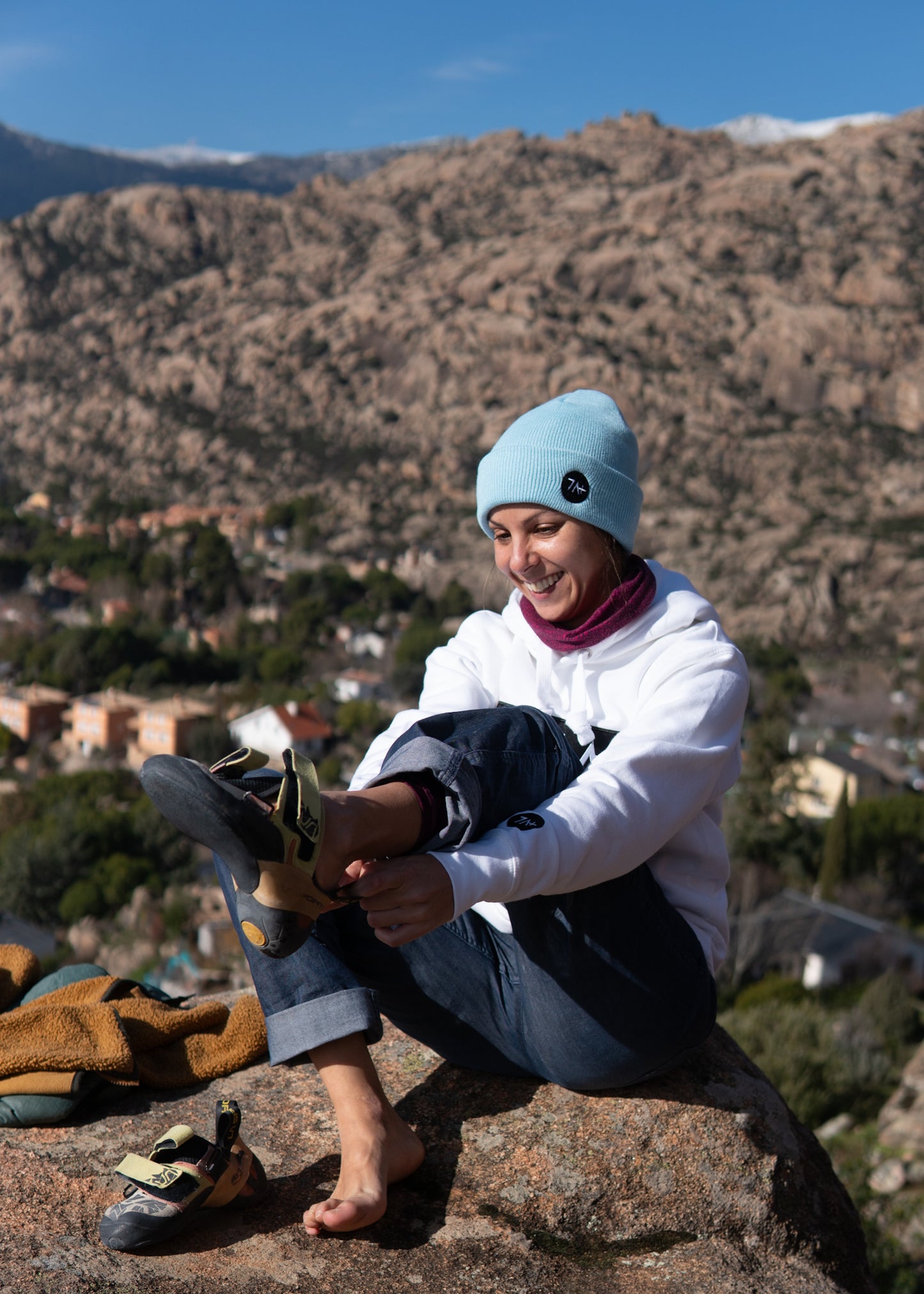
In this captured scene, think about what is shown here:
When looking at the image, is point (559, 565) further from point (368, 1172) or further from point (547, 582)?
point (368, 1172)

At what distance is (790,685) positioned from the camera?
1339 inches

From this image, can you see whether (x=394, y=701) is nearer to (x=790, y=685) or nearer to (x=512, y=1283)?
(x=790, y=685)

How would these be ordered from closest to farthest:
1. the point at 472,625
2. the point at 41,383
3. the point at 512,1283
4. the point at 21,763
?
the point at 512,1283
the point at 472,625
the point at 21,763
the point at 41,383

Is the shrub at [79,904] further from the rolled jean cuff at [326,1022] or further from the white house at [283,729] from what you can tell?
the rolled jean cuff at [326,1022]

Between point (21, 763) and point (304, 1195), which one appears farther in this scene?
point (21, 763)

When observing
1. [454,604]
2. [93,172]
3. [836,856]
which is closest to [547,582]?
[836,856]

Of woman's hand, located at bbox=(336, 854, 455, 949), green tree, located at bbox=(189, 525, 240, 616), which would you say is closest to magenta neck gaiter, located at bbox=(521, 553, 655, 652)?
woman's hand, located at bbox=(336, 854, 455, 949)

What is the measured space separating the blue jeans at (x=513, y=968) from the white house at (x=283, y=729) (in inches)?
1080

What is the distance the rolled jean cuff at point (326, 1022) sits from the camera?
1736 millimetres

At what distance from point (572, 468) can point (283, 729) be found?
1120 inches

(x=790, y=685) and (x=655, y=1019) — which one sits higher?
(x=655, y=1019)

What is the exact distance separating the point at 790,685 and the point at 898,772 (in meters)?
4.46

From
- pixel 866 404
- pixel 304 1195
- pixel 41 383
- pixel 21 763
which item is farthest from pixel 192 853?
pixel 41 383

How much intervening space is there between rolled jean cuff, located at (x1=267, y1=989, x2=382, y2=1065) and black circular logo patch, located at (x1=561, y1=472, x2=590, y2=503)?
3.16ft
